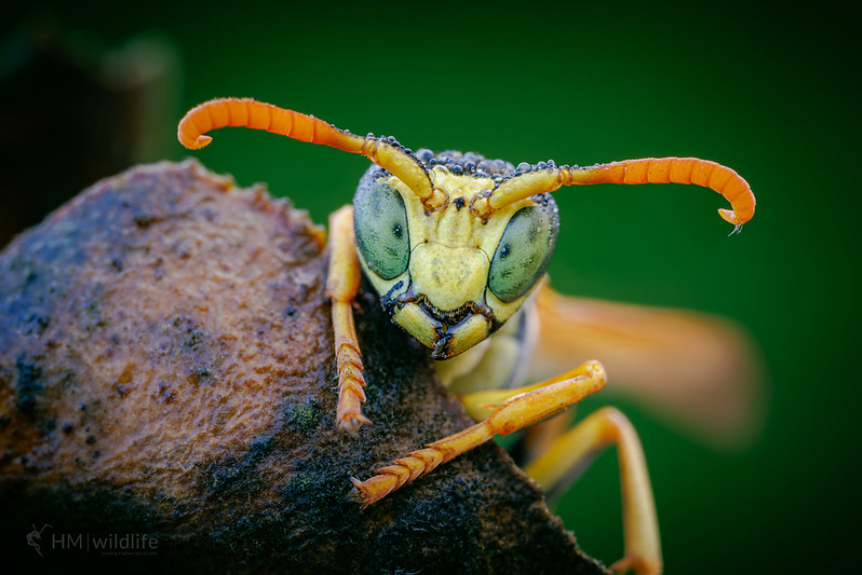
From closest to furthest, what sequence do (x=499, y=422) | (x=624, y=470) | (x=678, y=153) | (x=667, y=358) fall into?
(x=499, y=422) → (x=624, y=470) → (x=667, y=358) → (x=678, y=153)

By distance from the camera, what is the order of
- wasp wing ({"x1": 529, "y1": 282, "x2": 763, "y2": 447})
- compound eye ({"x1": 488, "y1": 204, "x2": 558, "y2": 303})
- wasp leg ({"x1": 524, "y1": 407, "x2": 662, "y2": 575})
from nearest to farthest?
1. compound eye ({"x1": 488, "y1": 204, "x2": 558, "y2": 303})
2. wasp leg ({"x1": 524, "y1": 407, "x2": 662, "y2": 575})
3. wasp wing ({"x1": 529, "y1": 282, "x2": 763, "y2": 447})

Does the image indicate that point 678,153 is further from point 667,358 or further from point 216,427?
point 216,427

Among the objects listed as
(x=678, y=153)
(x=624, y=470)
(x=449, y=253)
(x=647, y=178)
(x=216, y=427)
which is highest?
(x=678, y=153)

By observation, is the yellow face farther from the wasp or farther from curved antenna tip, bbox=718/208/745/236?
curved antenna tip, bbox=718/208/745/236

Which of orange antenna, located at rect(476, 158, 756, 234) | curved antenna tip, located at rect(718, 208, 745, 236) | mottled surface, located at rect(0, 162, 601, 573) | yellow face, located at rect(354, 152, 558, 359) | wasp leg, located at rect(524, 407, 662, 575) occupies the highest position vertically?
orange antenna, located at rect(476, 158, 756, 234)

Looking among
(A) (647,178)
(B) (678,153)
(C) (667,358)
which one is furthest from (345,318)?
(B) (678,153)

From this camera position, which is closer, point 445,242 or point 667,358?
point 445,242

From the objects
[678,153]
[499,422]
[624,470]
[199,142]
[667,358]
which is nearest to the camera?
[199,142]

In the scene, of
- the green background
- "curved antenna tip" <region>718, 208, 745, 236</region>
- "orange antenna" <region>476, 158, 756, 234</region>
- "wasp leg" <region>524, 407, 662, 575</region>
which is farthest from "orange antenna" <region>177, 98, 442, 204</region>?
the green background
